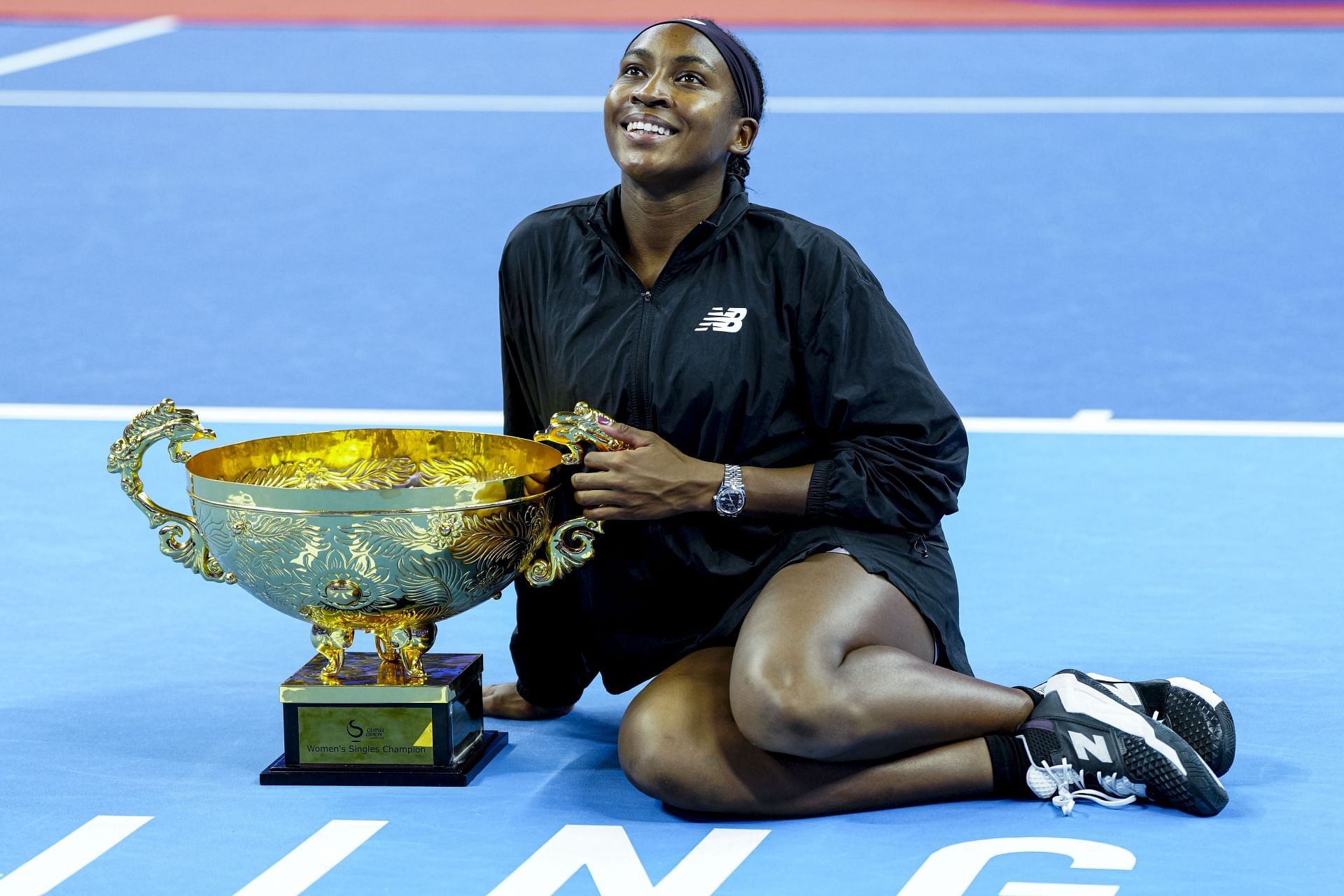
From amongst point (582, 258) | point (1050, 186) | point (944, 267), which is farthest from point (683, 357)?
point (1050, 186)

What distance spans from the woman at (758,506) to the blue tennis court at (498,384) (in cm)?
10

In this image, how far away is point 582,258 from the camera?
3393mm

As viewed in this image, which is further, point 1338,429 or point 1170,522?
point 1338,429

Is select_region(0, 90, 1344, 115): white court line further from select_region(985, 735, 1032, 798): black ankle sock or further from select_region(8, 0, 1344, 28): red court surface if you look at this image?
select_region(985, 735, 1032, 798): black ankle sock

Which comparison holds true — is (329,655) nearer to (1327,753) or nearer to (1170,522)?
(1327,753)

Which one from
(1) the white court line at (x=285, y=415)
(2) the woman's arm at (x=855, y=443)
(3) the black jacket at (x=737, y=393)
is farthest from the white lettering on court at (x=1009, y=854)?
(1) the white court line at (x=285, y=415)

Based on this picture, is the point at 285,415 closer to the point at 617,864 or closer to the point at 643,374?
the point at 643,374

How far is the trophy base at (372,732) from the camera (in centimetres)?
326

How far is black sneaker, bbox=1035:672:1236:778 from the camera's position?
3.22 meters

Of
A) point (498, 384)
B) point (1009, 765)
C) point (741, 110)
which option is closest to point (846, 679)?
point (1009, 765)

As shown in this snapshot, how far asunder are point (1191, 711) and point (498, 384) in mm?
3301

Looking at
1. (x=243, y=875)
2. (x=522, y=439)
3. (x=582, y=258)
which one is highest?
(x=582, y=258)

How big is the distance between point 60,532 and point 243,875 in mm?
2041

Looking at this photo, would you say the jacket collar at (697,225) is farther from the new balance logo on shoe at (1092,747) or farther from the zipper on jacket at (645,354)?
the new balance logo on shoe at (1092,747)
